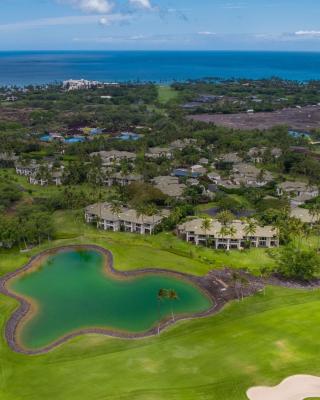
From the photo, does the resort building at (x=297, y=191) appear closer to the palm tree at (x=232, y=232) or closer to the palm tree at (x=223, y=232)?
the palm tree at (x=232, y=232)

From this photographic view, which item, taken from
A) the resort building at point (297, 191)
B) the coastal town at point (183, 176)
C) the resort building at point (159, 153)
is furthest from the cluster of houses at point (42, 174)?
the resort building at point (297, 191)

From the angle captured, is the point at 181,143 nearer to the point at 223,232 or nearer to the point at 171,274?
the point at 223,232

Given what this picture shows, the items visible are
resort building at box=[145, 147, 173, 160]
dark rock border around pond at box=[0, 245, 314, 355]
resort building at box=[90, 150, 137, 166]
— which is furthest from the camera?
resort building at box=[145, 147, 173, 160]

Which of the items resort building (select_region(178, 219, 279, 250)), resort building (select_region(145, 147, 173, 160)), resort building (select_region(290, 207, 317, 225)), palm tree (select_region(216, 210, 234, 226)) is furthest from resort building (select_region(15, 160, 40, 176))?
resort building (select_region(290, 207, 317, 225))

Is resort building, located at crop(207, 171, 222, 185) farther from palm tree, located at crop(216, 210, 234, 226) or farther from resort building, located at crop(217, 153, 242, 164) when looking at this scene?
palm tree, located at crop(216, 210, 234, 226)

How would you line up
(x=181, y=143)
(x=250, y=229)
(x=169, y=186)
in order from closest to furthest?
(x=250, y=229)
(x=169, y=186)
(x=181, y=143)

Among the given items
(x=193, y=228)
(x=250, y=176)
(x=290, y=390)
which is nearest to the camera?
(x=290, y=390)

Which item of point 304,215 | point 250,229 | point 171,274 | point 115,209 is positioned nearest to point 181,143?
point 115,209
